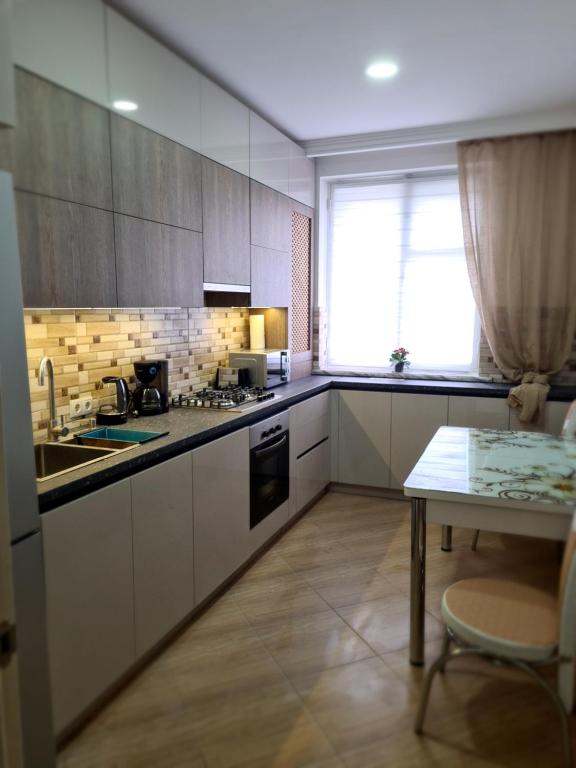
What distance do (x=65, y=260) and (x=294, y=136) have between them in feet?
8.84

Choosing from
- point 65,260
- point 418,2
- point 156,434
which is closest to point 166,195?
point 65,260

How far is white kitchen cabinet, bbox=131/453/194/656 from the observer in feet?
7.16

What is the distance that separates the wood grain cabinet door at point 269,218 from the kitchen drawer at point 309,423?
1098 mm

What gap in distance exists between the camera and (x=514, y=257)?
3992mm

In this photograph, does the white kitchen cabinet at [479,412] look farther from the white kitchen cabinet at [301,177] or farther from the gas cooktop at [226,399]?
the white kitchen cabinet at [301,177]

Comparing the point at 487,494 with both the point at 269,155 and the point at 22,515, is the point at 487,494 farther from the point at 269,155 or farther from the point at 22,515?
the point at 269,155

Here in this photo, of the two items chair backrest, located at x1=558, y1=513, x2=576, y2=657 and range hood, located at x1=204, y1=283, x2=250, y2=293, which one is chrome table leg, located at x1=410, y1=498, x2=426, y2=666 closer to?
chair backrest, located at x1=558, y1=513, x2=576, y2=657

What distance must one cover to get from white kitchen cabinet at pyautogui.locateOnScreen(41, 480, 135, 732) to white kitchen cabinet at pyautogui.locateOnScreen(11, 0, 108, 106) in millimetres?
1451

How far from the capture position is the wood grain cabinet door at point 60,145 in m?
1.84

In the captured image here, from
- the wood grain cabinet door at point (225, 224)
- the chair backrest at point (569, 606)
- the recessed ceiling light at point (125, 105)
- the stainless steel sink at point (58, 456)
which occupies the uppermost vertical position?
the recessed ceiling light at point (125, 105)

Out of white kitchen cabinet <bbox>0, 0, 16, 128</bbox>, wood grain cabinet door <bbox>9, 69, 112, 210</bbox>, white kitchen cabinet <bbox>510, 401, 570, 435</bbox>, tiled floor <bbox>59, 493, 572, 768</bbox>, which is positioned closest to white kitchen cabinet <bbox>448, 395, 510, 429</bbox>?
white kitchen cabinet <bbox>510, 401, 570, 435</bbox>

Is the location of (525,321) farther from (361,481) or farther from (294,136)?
(294,136)

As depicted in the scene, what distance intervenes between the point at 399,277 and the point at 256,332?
1.32m

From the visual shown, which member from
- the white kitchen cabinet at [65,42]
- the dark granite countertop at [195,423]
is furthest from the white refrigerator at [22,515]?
the white kitchen cabinet at [65,42]
